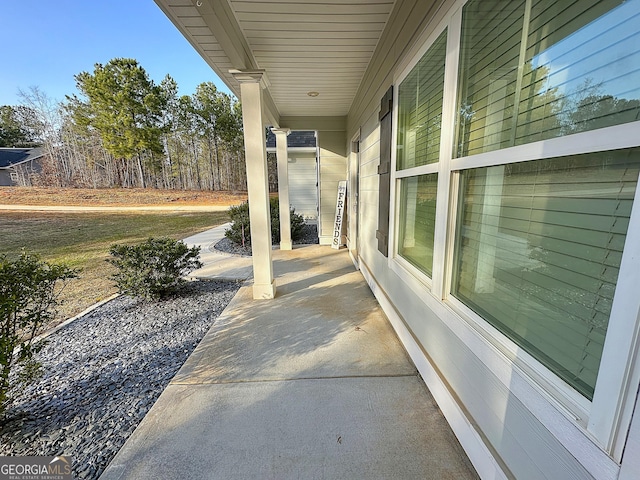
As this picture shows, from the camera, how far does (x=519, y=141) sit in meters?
1.04

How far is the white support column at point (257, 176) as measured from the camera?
2.82m

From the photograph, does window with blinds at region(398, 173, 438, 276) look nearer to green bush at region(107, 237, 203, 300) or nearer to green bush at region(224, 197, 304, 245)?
green bush at region(107, 237, 203, 300)

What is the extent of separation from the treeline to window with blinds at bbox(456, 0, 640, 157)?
2104cm

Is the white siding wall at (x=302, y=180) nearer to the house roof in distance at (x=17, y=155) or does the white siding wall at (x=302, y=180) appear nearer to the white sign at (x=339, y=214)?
the white sign at (x=339, y=214)

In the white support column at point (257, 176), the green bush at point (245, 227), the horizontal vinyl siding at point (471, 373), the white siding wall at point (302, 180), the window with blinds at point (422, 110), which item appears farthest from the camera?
the white siding wall at point (302, 180)

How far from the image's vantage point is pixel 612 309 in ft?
2.29

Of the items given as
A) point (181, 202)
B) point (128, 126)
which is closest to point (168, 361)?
point (181, 202)

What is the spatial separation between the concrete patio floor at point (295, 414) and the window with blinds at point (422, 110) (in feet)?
5.09

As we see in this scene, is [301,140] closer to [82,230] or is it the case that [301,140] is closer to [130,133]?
[82,230]

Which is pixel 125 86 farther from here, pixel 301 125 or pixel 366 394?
pixel 366 394

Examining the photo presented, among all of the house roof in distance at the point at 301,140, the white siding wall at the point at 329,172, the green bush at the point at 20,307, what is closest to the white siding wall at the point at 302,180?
the house roof in distance at the point at 301,140

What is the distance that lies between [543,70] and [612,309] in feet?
2.69

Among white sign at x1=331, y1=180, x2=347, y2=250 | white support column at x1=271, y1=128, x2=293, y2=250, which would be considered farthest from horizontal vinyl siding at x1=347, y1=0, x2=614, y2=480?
white support column at x1=271, y1=128, x2=293, y2=250

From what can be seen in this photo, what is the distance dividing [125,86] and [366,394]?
74.7 feet
